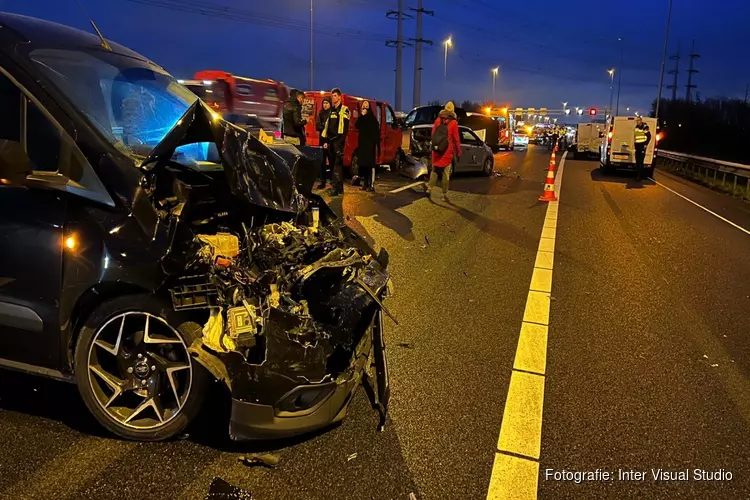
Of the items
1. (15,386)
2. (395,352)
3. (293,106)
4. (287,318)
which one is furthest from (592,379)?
(293,106)

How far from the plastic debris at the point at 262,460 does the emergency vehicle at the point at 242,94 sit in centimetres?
1483

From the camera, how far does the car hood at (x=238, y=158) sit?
3086mm

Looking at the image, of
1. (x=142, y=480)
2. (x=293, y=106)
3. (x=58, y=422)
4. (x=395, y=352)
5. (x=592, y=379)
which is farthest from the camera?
(x=293, y=106)

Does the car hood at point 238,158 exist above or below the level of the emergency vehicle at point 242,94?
below

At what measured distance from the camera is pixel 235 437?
2758 millimetres

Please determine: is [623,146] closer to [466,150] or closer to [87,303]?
[466,150]

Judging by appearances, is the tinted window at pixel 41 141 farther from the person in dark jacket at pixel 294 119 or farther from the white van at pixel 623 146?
the white van at pixel 623 146

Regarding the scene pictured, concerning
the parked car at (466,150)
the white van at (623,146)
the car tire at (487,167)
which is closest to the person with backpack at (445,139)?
the parked car at (466,150)

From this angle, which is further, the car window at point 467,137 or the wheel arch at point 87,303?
the car window at point 467,137

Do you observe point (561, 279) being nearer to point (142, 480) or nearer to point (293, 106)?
point (142, 480)

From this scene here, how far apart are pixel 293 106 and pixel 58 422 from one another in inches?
451

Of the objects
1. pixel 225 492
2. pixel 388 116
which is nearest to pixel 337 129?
pixel 388 116

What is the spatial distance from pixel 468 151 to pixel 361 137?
5977mm

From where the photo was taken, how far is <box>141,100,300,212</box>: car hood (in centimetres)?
309
